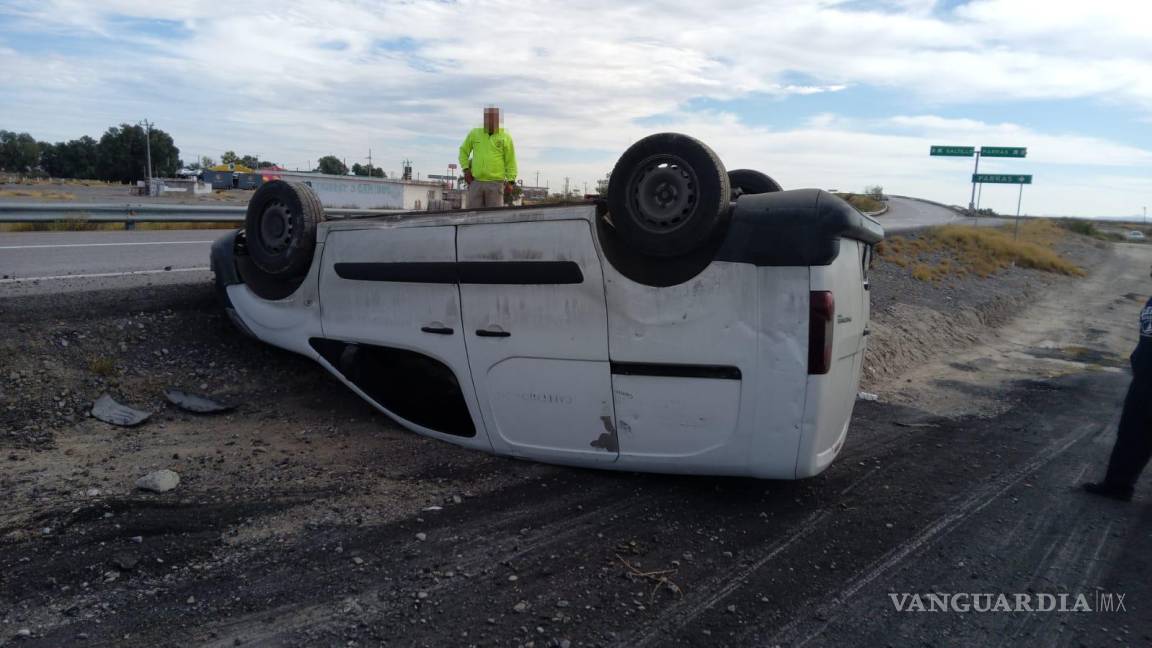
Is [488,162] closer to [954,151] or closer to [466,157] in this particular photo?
[466,157]

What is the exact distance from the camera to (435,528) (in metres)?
3.56

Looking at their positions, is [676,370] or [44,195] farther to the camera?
[44,195]

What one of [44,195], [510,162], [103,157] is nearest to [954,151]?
[510,162]

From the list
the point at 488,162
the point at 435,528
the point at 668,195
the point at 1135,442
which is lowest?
the point at 435,528

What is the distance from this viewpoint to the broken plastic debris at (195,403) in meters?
4.96

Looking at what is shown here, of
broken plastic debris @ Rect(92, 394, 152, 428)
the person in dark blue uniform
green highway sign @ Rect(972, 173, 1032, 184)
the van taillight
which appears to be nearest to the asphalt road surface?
broken plastic debris @ Rect(92, 394, 152, 428)

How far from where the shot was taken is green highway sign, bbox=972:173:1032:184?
113 ft

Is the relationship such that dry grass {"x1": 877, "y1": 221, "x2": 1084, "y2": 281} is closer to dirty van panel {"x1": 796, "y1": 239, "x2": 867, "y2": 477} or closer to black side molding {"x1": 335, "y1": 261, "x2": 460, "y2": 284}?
dirty van panel {"x1": 796, "y1": 239, "x2": 867, "y2": 477}

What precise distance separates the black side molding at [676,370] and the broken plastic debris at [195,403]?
276cm

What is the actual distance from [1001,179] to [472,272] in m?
38.0

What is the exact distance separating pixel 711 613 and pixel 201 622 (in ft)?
6.14

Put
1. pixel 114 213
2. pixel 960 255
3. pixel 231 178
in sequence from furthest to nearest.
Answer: pixel 231 178 → pixel 960 255 → pixel 114 213

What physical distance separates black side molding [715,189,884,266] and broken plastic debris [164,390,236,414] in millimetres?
3396

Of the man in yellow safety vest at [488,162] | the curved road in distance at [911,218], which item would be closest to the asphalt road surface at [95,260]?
the man in yellow safety vest at [488,162]
